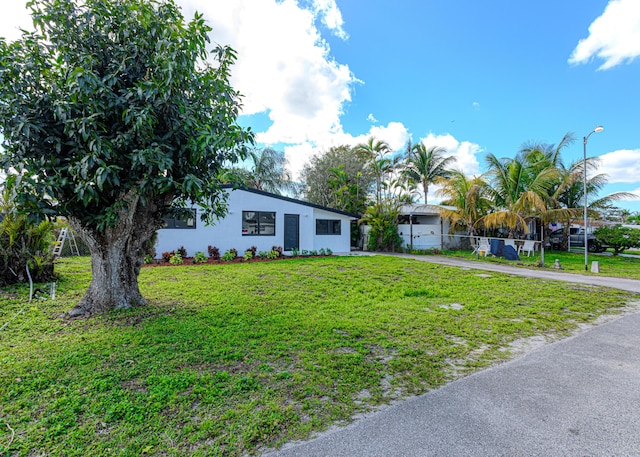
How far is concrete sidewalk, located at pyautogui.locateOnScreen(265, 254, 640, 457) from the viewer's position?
1.96 m

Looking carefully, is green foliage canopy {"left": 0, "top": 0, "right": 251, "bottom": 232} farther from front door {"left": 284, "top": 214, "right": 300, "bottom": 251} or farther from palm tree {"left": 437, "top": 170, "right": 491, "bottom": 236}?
palm tree {"left": 437, "top": 170, "right": 491, "bottom": 236}

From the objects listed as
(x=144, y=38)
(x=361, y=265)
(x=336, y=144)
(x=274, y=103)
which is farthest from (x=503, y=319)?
(x=336, y=144)

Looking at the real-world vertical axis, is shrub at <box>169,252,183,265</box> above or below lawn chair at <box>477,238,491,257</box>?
below

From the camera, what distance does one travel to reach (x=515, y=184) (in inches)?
608

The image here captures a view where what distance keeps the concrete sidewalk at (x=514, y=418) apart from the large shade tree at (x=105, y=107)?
354 cm

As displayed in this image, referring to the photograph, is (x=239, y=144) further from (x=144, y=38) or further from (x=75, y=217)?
(x=75, y=217)

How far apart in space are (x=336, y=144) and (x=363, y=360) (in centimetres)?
2302

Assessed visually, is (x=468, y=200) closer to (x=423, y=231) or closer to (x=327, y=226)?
(x=423, y=231)

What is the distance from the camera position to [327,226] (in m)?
15.8

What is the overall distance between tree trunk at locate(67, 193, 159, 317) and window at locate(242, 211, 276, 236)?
806 cm

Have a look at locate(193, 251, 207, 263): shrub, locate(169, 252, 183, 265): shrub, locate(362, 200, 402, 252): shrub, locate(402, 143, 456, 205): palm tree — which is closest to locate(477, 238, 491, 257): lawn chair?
locate(362, 200, 402, 252): shrub

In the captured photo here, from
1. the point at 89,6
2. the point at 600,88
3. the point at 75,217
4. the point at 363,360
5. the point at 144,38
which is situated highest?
the point at 600,88

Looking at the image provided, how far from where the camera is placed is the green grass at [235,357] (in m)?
→ 2.14

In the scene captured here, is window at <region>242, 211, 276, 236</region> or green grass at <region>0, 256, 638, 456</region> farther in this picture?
window at <region>242, 211, 276, 236</region>
